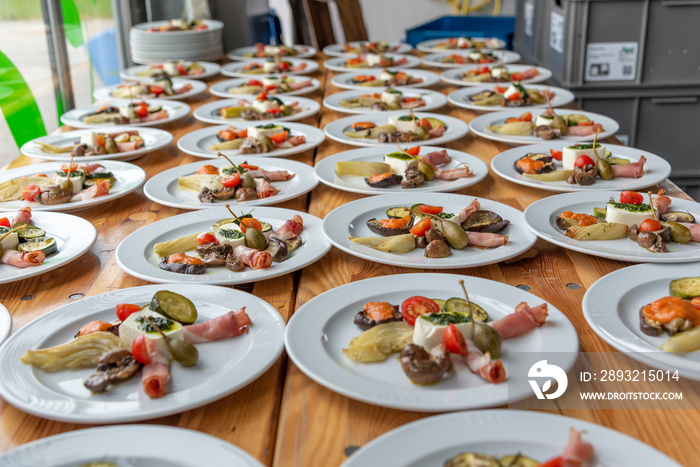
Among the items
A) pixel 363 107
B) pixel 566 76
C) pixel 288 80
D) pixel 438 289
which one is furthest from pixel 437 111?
pixel 438 289

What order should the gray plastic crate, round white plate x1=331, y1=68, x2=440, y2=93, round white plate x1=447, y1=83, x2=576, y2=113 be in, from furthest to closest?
the gray plastic crate < round white plate x1=331, y1=68, x2=440, y2=93 < round white plate x1=447, y1=83, x2=576, y2=113

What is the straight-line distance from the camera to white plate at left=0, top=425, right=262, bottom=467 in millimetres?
920

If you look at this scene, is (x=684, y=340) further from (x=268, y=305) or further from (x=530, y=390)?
(x=268, y=305)

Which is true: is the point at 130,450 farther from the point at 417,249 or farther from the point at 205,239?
the point at 417,249

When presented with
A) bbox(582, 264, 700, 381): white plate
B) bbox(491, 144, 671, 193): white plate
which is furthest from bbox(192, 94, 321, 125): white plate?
bbox(582, 264, 700, 381): white plate

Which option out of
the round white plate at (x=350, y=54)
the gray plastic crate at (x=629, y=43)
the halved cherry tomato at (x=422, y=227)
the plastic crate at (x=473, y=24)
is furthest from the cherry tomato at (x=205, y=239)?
the plastic crate at (x=473, y=24)

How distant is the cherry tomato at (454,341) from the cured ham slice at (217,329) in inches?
15.2

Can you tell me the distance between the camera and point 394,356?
1198mm

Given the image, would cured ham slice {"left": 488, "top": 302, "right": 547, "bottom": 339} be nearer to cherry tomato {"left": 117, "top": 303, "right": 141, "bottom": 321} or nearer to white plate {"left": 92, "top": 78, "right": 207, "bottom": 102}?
cherry tomato {"left": 117, "top": 303, "right": 141, "bottom": 321}

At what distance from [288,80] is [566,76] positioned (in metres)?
1.88

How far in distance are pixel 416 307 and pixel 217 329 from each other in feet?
1.28

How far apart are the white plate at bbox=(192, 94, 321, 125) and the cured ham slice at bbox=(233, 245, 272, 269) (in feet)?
4.66

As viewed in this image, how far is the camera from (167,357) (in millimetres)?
1171

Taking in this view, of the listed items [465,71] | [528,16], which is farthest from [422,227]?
[528,16]
